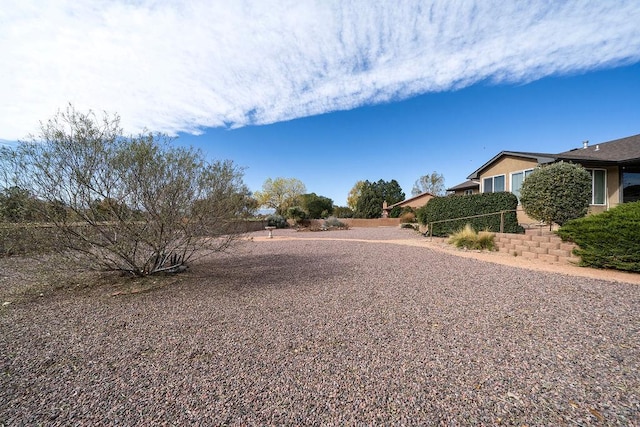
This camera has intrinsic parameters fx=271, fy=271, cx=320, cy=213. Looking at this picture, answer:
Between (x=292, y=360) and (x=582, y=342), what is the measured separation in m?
2.87

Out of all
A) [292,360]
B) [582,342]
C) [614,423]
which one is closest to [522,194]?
[582,342]

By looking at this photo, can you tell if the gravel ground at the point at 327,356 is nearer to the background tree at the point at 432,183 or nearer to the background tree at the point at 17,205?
Result: the background tree at the point at 17,205

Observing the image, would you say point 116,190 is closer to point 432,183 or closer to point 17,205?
point 17,205

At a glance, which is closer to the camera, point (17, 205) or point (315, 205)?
point (17, 205)

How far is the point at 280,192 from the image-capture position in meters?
40.0

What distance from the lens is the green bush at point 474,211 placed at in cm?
1026

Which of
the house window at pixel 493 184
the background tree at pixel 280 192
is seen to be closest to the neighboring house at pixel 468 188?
the house window at pixel 493 184

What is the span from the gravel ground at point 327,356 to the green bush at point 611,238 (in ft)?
3.95

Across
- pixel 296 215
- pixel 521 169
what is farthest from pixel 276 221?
pixel 521 169

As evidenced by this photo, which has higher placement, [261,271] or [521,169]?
[521,169]

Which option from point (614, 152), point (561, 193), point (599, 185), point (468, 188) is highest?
point (614, 152)

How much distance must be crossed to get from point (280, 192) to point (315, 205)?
6.08 metres

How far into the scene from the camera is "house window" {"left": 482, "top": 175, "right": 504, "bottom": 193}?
14617 millimetres

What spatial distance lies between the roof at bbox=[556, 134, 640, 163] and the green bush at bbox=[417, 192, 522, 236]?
12.5 ft
